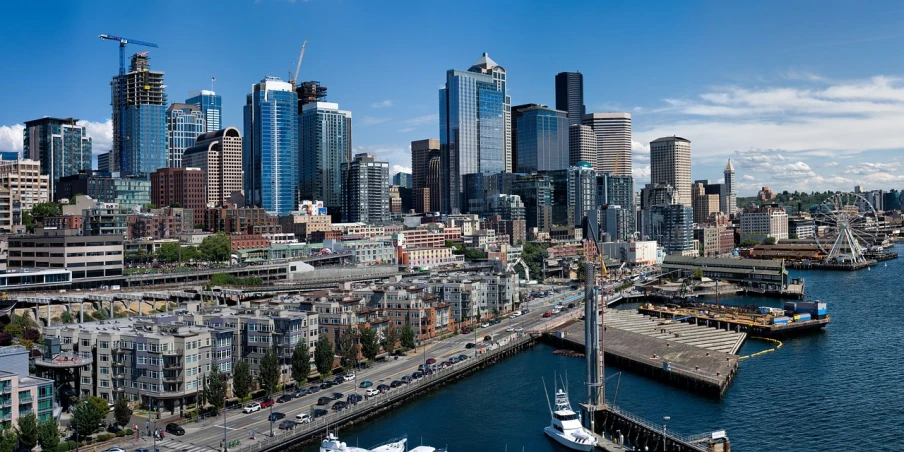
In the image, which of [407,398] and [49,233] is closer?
[407,398]

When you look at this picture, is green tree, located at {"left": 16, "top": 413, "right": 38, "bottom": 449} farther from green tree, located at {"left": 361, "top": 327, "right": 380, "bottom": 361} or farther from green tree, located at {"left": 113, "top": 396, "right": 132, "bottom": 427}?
green tree, located at {"left": 361, "top": 327, "right": 380, "bottom": 361}

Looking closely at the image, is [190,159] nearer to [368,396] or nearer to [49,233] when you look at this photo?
[49,233]

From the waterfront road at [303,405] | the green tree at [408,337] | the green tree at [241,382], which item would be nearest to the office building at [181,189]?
the waterfront road at [303,405]

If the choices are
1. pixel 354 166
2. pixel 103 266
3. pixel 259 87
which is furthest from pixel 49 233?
pixel 259 87

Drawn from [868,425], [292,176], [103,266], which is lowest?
[868,425]

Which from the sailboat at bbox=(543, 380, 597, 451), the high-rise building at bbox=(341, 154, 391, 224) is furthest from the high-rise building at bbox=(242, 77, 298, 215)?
the sailboat at bbox=(543, 380, 597, 451)

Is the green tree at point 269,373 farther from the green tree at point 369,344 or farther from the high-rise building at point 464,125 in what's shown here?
the high-rise building at point 464,125
